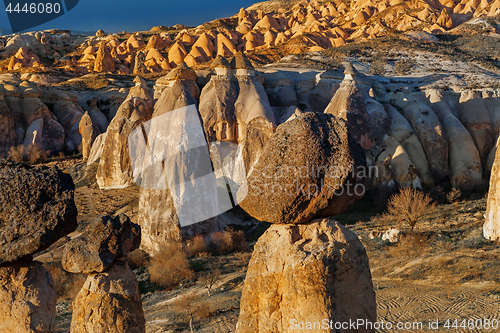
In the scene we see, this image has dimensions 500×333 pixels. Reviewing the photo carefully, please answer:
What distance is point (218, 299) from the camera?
9.51m

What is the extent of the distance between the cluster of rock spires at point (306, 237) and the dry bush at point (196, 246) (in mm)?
10382

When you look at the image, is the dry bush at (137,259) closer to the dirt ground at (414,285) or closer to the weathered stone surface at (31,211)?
the dirt ground at (414,285)

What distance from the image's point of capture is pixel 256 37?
186ft

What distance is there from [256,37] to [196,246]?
48.4 m

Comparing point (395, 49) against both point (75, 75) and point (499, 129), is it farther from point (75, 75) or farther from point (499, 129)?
point (75, 75)

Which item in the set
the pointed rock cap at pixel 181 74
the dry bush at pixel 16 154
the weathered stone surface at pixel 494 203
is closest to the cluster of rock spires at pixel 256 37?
the dry bush at pixel 16 154

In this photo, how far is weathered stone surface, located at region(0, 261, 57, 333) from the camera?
357cm

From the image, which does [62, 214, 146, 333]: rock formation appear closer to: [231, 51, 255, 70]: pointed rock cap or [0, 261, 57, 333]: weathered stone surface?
[0, 261, 57, 333]: weathered stone surface

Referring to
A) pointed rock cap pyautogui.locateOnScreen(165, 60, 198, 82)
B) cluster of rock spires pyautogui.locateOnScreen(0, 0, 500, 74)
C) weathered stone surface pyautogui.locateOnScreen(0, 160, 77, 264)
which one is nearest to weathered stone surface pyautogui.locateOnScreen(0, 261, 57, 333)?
weathered stone surface pyautogui.locateOnScreen(0, 160, 77, 264)

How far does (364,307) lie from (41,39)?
68.2m

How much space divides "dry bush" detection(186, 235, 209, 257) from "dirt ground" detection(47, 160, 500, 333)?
1.04 ft

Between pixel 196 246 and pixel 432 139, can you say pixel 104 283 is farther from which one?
pixel 432 139

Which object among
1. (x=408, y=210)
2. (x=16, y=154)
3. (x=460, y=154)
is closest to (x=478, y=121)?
(x=460, y=154)

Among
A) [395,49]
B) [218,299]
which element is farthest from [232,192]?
[395,49]
